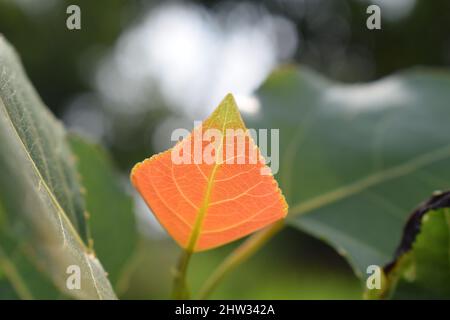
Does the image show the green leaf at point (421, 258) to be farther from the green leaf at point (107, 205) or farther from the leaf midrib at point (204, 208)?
the green leaf at point (107, 205)

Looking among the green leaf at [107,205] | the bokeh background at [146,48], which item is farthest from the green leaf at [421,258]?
the bokeh background at [146,48]

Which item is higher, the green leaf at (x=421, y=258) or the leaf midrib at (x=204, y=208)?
the leaf midrib at (x=204, y=208)

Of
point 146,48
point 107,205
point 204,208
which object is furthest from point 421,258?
point 146,48

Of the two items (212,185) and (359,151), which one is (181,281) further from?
(359,151)

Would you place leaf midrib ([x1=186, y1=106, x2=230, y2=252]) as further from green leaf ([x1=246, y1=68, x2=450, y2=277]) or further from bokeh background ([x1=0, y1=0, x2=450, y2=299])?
bokeh background ([x1=0, y1=0, x2=450, y2=299])

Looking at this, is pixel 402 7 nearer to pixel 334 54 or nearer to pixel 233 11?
pixel 334 54

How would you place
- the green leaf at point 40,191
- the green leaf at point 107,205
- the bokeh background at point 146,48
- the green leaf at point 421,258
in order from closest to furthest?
1. the green leaf at point 40,191
2. the green leaf at point 421,258
3. the green leaf at point 107,205
4. the bokeh background at point 146,48
